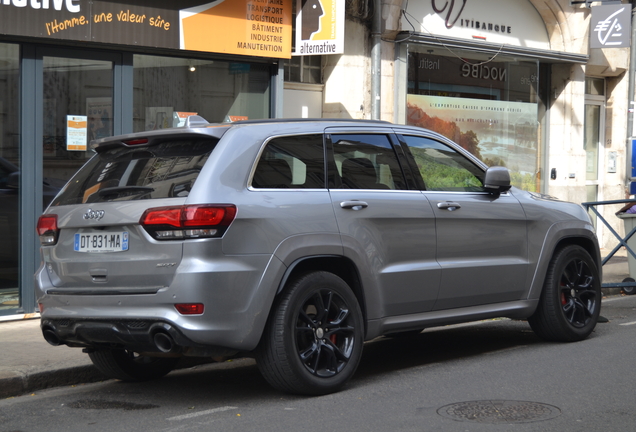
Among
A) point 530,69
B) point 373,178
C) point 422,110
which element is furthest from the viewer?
point 530,69

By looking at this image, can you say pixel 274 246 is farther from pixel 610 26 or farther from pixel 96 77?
pixel 610 26

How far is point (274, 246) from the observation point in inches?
216

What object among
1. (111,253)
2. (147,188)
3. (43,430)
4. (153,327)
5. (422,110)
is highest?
(422,110)

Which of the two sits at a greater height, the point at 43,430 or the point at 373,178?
the point at 373,178

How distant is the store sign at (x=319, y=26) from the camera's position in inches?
444

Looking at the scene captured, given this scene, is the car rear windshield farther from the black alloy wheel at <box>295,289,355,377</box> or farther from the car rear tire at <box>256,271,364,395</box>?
the black alloy wheel at <box>295,289,355,377</box>

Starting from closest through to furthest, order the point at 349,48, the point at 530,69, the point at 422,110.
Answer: the point at 349,48 → the point at 422,110 → the point at 530,69

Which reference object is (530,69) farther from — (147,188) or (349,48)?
(147,188)

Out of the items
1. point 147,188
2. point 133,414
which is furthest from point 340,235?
point 133,414

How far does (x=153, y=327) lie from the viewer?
5266mm

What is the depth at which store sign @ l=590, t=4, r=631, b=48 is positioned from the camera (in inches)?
595

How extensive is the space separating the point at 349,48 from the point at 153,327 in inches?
328

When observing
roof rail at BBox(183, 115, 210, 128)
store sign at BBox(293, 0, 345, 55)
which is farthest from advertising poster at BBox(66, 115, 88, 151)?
roof rail at BBox(183, 115, 210, 128)

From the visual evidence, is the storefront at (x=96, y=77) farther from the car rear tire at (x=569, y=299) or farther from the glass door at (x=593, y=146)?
the glass door at (x=593, y=146)
